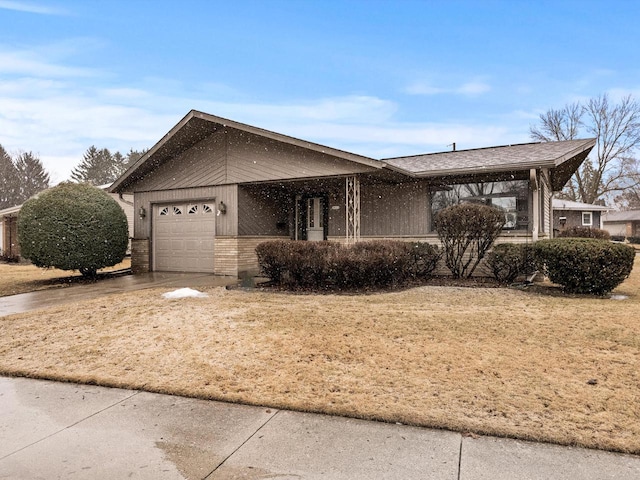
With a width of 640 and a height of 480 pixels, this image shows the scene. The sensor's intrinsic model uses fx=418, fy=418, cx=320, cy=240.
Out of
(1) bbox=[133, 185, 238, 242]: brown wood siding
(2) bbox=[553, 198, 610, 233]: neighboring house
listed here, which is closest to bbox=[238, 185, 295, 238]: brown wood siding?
(1) bbox=[133, 185, 238, 242]: brown wood siding

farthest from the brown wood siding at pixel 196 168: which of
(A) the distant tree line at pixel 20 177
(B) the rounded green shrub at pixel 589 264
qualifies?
(A) the distant tree line at pixel 20 177

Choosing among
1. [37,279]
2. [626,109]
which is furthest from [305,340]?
[626,109]

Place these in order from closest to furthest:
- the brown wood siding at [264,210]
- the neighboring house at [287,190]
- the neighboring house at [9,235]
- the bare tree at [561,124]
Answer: the neighboring house at [287,190] → the brown wood siding at [264,210] → the neighboring house at [9,235] → the bare tree at [561,124]

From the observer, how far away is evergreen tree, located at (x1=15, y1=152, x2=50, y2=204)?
49.3 m

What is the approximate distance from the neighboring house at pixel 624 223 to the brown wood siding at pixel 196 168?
53.1 metres

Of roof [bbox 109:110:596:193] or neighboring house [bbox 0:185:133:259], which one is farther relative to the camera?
neighboring house [bbox 0:185:133:259]

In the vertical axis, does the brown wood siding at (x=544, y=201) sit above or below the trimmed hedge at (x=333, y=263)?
above

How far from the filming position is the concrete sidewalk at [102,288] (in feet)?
26.9

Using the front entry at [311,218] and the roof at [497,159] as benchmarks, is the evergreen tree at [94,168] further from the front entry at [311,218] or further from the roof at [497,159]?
the roof at [497,159]

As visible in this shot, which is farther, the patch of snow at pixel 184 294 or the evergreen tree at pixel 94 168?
the evergreen tree at pixel 94 168

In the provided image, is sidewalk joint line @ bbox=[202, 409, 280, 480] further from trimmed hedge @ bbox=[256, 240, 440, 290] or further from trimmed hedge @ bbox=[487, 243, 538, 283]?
trimmed hedge @ bbox=[487, 243, 538, 283]

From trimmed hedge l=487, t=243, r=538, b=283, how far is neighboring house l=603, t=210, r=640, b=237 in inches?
1960

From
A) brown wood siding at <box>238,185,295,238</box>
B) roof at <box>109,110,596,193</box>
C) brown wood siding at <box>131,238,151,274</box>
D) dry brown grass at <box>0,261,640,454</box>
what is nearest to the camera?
dry brown grass at <box>0,261,640,454</box>

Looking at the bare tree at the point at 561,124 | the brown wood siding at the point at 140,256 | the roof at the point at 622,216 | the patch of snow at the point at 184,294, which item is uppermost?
the bare tree at the point at 561,124
